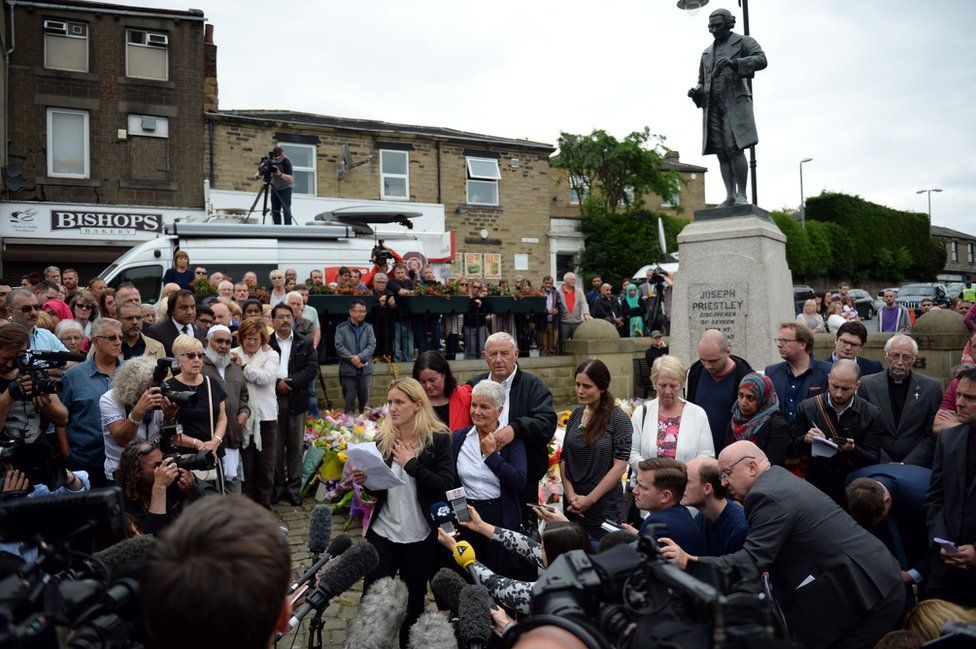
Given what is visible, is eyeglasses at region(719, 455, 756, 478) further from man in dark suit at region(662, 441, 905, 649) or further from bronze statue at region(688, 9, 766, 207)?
Result: bronze statue at region(688, 9, 766, 207)

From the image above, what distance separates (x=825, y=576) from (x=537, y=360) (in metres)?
9.35

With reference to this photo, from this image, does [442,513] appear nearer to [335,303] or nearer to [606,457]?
[606,457]

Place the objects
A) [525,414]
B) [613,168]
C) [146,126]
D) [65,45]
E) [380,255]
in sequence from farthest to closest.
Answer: [613,168] < [146,126] < [65,45] < [380,255] < [525,414]

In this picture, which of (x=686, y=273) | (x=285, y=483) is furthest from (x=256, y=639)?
(x=686, y=273)

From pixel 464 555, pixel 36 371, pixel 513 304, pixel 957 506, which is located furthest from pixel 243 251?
pixel 957 506

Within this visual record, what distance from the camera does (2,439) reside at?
12.3 feet

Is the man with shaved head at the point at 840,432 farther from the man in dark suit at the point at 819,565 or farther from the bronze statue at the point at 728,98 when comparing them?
the bronze statue at the point at 728,98

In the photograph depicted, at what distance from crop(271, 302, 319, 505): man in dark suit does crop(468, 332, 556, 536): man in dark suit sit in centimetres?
300

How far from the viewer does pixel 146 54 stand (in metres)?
20.7

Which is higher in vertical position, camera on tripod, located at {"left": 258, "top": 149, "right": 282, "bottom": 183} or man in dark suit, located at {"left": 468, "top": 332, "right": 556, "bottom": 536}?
camera on tripod, located at {"left": 258, "top": 149, "right": 282, "bottom": 183}

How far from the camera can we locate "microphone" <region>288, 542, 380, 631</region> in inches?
118

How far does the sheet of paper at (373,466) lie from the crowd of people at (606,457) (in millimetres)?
69

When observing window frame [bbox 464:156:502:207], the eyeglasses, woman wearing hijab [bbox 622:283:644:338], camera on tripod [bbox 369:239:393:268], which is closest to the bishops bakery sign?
window frame [bbox 464:156:502:207]

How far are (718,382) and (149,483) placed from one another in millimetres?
4241
